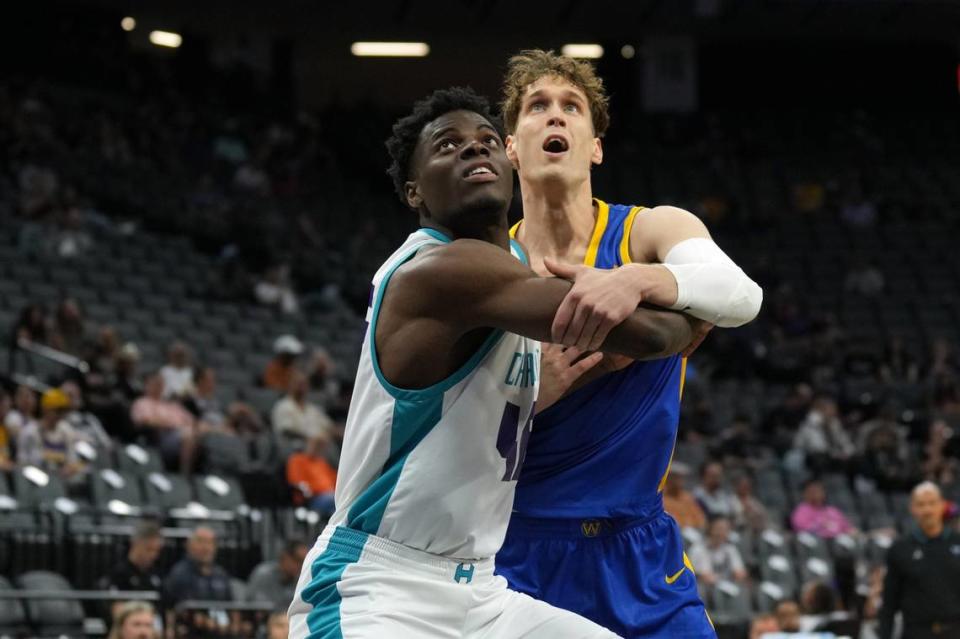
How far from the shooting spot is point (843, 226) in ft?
84.7

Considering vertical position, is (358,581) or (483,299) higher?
(483,299)

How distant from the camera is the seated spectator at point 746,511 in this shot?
14.5 metres

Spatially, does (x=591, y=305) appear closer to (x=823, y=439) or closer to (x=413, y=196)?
(x=413, y=196)

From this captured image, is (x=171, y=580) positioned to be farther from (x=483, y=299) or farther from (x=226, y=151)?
(x=226, y=151)

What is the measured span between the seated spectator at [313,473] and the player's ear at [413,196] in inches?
296

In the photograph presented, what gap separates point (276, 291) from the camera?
61.0 feet

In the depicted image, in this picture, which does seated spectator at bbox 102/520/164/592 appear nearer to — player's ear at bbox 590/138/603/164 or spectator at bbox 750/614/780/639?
spectator at bbox 750/614/780/639

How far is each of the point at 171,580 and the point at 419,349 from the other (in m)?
5.98

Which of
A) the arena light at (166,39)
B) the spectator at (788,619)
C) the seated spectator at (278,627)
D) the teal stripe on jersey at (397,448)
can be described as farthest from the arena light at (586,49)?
the teal stripe on jersey at (397,448)

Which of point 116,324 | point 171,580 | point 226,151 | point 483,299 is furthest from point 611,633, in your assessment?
point 226,151

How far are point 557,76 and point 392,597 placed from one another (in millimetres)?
1987

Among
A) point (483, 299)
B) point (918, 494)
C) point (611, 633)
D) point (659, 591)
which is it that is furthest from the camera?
point (918, 494)

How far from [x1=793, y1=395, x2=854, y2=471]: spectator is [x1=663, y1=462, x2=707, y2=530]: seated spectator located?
4.31 metres

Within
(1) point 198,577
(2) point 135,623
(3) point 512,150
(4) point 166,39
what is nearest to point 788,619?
(1) point 198,577
